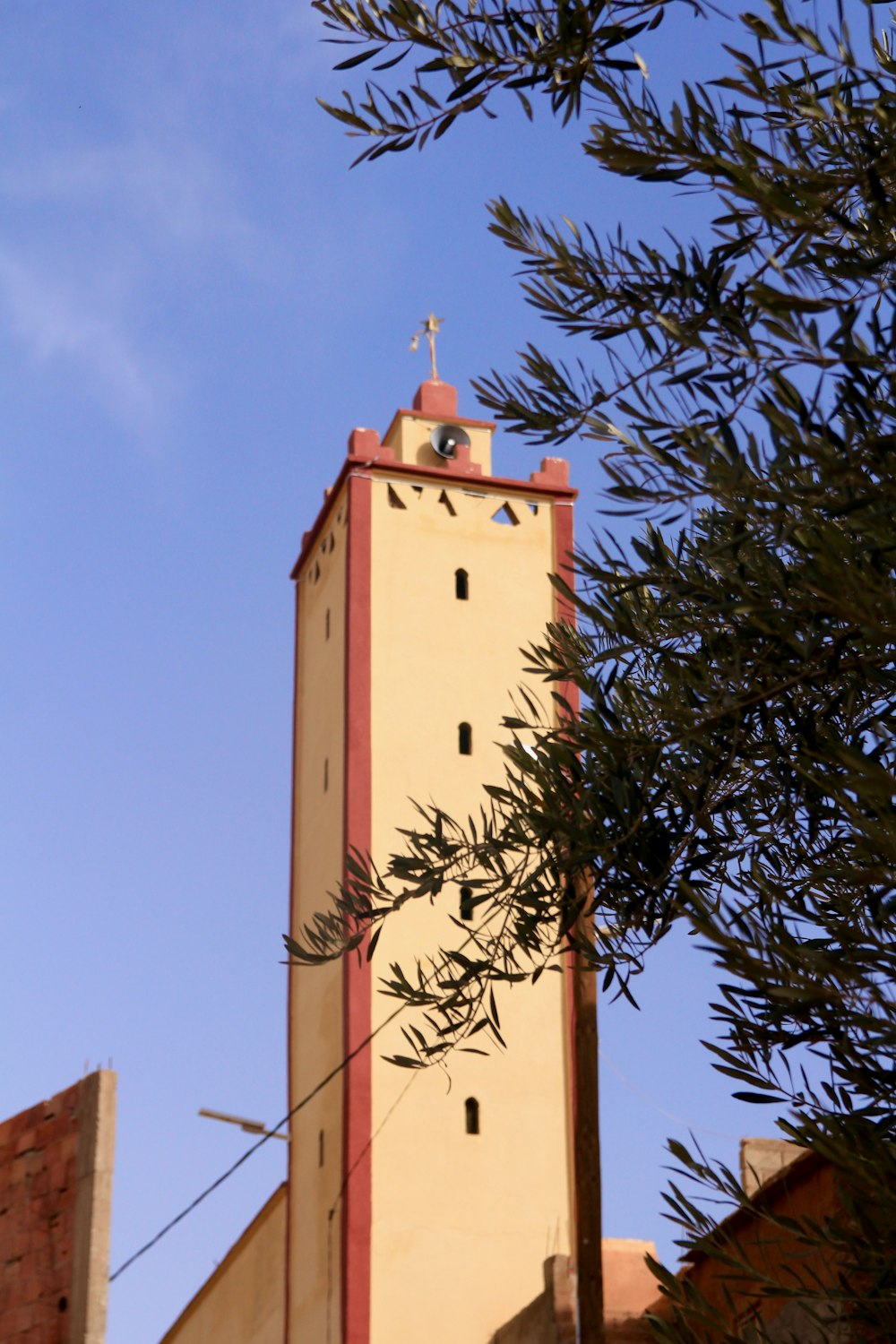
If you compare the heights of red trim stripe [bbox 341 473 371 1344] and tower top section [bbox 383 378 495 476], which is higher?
tower top section [bbox 383 378 495 476]

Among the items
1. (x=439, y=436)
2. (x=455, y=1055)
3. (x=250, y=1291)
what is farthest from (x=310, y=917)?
(x=439, y=436)

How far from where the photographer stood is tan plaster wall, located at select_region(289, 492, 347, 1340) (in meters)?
23.0

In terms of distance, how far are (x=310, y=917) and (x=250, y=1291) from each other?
5.51 metres

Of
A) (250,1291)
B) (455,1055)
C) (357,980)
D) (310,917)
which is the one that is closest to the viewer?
(455,1055)

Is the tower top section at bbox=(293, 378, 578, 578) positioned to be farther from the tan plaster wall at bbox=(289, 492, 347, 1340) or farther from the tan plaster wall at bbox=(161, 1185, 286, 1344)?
the tan plaster wall at bbox=(161, 1185, 286, 1344)

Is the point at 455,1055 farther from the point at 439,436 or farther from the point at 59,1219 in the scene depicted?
the point at 59,1219

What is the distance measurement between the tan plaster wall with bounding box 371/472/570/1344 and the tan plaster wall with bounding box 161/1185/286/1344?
3.34 meters

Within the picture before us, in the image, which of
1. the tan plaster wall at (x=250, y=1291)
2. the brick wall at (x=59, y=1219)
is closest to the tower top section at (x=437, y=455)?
the tan plaster wall at (x=250, y=1291)

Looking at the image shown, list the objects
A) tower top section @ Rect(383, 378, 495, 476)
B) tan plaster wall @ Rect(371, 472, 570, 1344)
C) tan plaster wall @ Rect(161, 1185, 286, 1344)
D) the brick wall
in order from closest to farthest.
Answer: the brick wall < tan plaster wall @ Rect(371, 472, 570, 1344) < tan plaster wall @ Rect(161, 1185, 286, 1344) < tower top section @ Rect(383, 378, 495, 476)

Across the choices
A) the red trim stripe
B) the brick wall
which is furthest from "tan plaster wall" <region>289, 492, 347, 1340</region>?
the brick wall

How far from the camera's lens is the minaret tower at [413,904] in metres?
22.0

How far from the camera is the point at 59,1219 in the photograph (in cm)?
853

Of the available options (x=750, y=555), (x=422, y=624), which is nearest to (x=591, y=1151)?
(x=750, y=555)

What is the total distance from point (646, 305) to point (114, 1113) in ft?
14.0
